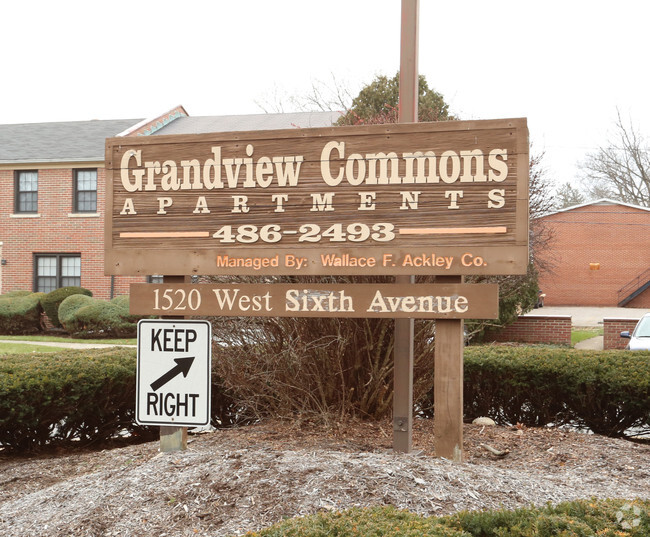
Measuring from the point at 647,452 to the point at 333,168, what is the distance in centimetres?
351

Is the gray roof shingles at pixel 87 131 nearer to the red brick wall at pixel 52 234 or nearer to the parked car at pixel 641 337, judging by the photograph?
the red brick wall at pixel 52 234

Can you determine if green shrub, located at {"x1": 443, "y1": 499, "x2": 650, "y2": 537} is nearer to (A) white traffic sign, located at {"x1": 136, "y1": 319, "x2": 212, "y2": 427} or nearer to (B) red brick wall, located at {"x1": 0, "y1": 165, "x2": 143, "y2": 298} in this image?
(A) white traffic sign, located at {"x1": 136, "y1": 319, "x2": 212, "y2": 427}

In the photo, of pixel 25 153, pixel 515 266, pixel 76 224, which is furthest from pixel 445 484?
pixel 25 153

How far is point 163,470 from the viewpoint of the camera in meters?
4.78

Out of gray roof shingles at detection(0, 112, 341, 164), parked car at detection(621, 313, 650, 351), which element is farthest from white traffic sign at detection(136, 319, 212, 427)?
gray roof shingles at detection(0, 112, 341, 164)

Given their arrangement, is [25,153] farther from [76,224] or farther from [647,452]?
[647,452]

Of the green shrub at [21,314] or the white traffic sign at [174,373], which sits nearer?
the white traffic sign at [174,373]

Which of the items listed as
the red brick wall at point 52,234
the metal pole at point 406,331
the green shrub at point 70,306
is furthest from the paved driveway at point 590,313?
the metal pole at point 406,331

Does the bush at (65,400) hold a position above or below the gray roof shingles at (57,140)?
below

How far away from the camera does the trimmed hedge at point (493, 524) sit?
2947 mm

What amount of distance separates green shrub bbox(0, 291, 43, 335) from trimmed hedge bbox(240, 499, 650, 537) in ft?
73.3

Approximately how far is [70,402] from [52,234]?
2077 centimetres

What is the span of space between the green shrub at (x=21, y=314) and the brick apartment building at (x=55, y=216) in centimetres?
199

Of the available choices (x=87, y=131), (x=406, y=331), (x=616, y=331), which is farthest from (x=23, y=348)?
(x=616, y=331)
